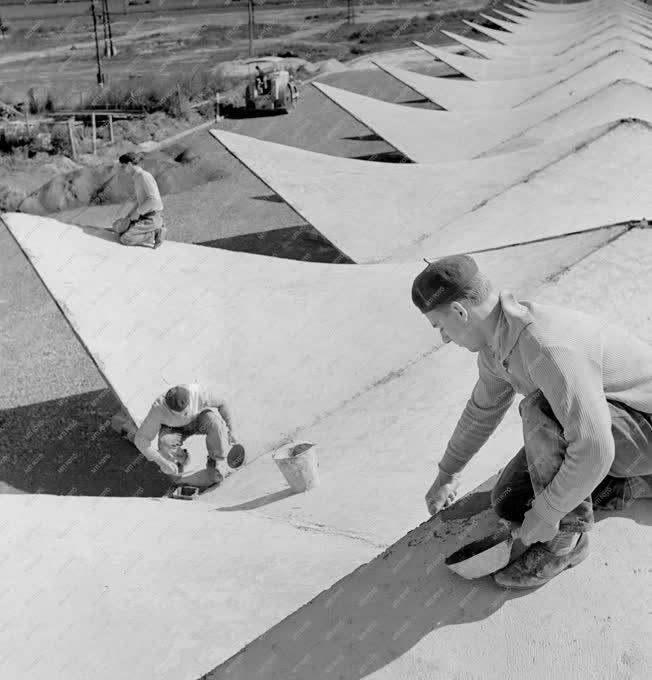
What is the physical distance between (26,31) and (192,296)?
180 ft

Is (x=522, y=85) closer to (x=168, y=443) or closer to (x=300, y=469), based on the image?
(x=168, y=443)

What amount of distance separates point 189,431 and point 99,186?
11290mm

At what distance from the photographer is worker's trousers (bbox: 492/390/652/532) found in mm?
2752

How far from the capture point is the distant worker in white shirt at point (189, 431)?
6824 mm

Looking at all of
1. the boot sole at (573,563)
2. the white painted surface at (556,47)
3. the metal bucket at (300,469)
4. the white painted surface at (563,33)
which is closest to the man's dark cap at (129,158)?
the metal bucket at (300,469)

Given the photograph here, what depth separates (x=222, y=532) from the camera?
17.4 feet

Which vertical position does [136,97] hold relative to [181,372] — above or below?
below

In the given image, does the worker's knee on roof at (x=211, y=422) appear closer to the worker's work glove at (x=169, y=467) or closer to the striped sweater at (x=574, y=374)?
the worker's work glove at (x=169, y=467)

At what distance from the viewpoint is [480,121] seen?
16297 mm

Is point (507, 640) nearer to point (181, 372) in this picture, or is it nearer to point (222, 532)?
point (222, 532)

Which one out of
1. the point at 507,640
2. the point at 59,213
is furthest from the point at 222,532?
the point at 59,213

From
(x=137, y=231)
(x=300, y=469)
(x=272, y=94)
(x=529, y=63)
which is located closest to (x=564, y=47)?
(x=529, y=63)

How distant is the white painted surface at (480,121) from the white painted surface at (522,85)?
1581 millimetres

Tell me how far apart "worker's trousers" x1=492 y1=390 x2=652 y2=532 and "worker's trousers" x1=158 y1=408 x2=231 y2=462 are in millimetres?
4071
